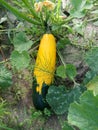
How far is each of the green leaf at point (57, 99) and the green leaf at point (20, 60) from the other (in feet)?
0.59

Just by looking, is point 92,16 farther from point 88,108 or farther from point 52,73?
point 88,108

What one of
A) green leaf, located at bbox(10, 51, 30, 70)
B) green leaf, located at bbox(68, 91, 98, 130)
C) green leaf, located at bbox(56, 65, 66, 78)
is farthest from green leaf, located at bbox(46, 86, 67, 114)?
green leaf, located at bbox(68, 91, 98, 130)

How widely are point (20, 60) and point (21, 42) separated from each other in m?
0.14

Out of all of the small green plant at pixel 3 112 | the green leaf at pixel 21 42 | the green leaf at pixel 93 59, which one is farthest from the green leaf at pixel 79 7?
the small green plant at pixel 3 112

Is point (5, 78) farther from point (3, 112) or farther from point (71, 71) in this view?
point (71, 71)

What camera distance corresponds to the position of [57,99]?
236 cm

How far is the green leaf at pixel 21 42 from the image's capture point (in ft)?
8.16

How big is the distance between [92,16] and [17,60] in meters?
0.55

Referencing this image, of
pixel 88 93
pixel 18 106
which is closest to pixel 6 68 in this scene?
pixel 18 106

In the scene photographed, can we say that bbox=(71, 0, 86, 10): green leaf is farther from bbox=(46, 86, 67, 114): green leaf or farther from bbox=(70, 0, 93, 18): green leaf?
bbox=(46, 86, 67, 114): green leaf

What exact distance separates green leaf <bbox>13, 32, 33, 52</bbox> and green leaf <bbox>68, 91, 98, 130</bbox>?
1.92 ft

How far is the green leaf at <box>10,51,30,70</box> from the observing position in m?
2.41

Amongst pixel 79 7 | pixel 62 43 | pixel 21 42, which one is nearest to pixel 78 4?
pixel 79 7

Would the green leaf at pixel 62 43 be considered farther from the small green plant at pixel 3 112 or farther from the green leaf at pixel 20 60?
the small green plant at pixel 3 112
